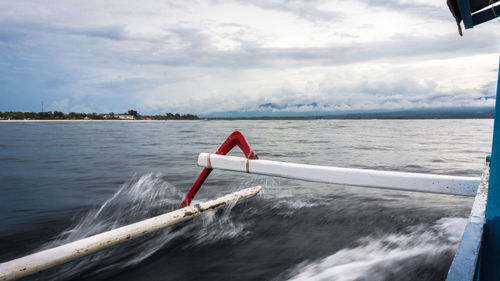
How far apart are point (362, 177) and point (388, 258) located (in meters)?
1.41

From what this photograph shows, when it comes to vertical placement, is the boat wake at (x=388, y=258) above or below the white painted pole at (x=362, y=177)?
below

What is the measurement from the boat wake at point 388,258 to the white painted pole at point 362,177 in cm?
114

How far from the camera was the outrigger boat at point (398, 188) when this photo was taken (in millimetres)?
1570

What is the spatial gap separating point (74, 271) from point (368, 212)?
5.18 metres

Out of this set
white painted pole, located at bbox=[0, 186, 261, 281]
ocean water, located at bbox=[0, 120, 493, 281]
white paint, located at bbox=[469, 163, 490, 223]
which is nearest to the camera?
white paint, located at bbox=[469, 163, 490, 223]

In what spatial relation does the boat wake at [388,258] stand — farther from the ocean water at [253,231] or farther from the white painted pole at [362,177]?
the white painted pole at [362,177]

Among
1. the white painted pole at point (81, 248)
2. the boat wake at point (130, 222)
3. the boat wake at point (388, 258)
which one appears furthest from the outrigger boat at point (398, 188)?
the boat wake at point (388, 258)

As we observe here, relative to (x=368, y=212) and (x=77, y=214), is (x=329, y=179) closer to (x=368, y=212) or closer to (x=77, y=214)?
(x=368, y=212)

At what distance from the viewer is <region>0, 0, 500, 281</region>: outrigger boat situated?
1.57m

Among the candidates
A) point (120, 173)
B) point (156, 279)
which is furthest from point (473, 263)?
point (120, 173)

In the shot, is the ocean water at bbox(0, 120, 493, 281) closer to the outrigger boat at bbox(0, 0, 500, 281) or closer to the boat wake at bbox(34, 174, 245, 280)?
the boat wake at bbox(34, 174, 245, 280)

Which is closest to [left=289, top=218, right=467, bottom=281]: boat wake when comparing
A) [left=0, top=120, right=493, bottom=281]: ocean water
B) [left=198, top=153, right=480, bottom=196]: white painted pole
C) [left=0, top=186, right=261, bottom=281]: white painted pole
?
[left=0, top=120, right=493, bottom=281]: ocean water

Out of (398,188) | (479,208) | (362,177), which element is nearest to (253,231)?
(362,177)

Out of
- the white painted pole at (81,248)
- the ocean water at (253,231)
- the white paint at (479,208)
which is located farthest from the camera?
the ocean water at (253,231)
